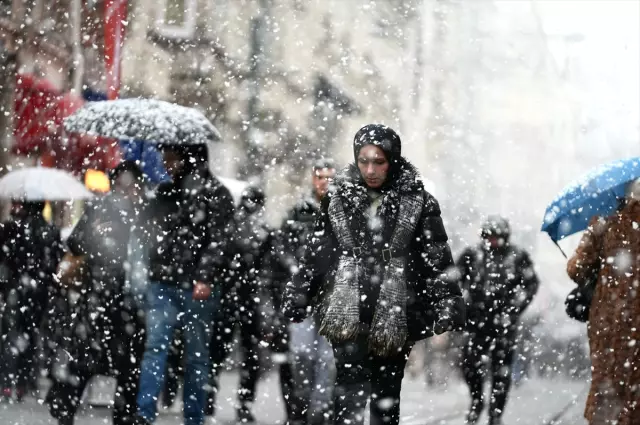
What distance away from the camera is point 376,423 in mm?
5414

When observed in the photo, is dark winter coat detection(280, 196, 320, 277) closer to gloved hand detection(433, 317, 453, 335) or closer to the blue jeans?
the blue jeans

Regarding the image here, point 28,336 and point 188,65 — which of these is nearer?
point 28,336

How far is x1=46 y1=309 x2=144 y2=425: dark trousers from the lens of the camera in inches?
274

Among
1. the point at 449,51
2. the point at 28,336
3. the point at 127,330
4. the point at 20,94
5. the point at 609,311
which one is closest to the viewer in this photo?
the point at 609,311

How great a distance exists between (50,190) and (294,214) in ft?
7.45

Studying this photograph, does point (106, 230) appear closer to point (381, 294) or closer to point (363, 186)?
point (363, 186)

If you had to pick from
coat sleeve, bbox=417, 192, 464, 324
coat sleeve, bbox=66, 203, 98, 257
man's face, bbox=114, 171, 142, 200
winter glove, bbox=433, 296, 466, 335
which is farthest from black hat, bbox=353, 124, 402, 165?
coat sleeve, bbox=66, 203, 98, 257

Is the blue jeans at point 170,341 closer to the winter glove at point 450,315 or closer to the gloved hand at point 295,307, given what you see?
the gloved hand at point 295,307

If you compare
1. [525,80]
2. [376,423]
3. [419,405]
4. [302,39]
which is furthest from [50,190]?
[525,80]

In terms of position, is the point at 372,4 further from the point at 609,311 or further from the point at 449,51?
the point at 609,311

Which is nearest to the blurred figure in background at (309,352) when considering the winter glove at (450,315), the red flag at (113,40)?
the winter glove at (450,315)

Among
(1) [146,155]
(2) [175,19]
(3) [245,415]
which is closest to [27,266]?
(1) [146,155]

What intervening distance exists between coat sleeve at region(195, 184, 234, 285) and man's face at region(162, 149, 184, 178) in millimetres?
249

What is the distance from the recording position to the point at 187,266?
6.85 metres
